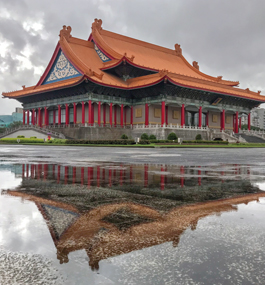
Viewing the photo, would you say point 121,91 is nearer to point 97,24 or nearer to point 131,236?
point 97,24

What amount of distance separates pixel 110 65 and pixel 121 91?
388 cm

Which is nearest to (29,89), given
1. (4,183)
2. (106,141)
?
(106,141)

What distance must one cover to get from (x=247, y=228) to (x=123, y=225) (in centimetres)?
128

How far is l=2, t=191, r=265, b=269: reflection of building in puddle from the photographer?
2645mm

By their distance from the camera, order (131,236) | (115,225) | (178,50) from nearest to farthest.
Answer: (131,236)
(115,225)
(178,50)

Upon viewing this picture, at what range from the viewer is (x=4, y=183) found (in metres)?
6.51

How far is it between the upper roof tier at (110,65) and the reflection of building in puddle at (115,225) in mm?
36377

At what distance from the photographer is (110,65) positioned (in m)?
44.8

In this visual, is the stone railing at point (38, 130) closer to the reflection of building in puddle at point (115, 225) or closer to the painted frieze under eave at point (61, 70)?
the painted frieze under eave at point (61, 70)

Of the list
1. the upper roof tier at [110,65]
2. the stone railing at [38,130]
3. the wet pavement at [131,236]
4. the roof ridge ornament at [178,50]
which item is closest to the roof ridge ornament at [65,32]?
the upper roof tier at [110,65]

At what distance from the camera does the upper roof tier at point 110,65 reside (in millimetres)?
43812

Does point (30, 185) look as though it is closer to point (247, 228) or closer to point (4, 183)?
point (4, 183)

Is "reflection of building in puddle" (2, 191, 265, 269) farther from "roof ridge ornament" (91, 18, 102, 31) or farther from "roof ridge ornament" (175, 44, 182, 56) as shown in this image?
"roof ridge ornament" (175, 44, 182, 56)

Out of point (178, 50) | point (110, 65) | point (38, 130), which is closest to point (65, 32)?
point (110, 65)
